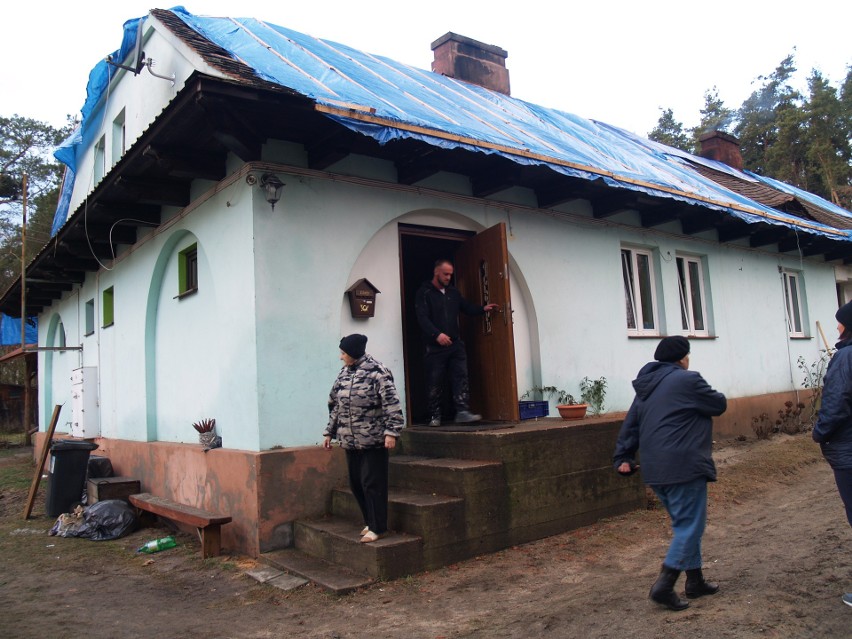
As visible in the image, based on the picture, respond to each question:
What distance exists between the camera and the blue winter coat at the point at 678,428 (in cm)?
414

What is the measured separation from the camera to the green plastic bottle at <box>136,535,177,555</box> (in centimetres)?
708

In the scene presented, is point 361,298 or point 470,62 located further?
point 470,62

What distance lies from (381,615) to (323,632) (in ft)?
1.39

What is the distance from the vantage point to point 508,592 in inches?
199

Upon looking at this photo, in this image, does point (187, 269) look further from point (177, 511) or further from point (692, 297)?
point (692, 297)

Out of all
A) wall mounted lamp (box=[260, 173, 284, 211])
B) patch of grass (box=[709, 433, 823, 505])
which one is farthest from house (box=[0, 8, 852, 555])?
patch of grass (box=[709, 433, 823, 505])

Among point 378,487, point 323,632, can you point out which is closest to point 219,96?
point 378,487

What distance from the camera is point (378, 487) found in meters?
5.50

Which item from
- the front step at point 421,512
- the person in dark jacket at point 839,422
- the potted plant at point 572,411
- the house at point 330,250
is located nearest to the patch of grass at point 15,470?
the house at point 330,250

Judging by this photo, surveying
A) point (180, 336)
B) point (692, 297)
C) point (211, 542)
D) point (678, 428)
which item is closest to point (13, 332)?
point (180, 336)

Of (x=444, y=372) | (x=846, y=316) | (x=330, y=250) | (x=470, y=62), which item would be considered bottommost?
(x=444, y=372)

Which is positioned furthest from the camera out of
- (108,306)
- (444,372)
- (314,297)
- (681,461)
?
(108,306)

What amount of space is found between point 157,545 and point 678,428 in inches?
221

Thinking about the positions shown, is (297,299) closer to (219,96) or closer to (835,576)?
(219,96)
